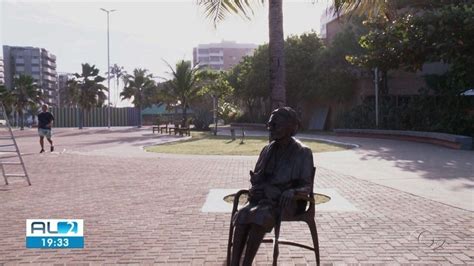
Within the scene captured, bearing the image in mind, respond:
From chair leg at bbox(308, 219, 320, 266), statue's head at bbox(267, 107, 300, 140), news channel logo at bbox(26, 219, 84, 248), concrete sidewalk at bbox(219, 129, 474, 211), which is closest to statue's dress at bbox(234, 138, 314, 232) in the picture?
statue's head at bbox(267, 107, 300, 140)

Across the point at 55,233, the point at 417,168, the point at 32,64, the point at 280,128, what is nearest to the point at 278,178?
the point at 280,128

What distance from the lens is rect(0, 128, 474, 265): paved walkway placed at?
182 inches

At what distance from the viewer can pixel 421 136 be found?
61.8ft

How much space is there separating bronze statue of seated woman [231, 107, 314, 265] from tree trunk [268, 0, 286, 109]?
102 inches

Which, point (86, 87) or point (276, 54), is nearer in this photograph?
point (276, 54)

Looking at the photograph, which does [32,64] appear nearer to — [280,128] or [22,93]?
[22,93]

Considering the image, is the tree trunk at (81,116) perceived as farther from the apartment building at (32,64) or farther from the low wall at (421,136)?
the apartment building at (32,64)

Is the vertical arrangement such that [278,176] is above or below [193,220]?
above

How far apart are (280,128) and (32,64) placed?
11299cm

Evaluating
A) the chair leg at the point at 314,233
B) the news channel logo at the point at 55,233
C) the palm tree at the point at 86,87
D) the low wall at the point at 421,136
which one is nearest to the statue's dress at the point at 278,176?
the chair leg at the point at 314,233

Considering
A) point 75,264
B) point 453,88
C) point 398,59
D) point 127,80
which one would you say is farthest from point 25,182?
point 127,80

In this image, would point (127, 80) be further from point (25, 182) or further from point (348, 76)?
point (25, 182)

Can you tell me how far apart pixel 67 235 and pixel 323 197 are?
13.8 feet

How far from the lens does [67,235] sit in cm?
529
